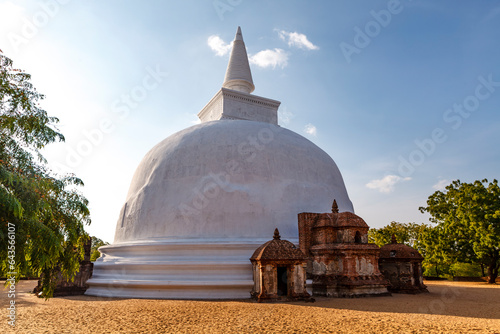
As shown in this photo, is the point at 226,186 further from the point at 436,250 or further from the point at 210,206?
the point at 436,250

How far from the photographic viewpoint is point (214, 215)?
15.5 meters

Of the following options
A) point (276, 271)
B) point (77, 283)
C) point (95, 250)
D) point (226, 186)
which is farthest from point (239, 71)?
point (95, 250)

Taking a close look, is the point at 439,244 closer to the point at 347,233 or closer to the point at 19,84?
the point at 347,233

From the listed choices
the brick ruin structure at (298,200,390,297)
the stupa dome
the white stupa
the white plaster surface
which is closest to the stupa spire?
the white stupa

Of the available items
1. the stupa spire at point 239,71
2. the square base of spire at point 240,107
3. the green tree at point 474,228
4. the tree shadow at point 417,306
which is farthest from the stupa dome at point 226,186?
the green tree at point 474,228

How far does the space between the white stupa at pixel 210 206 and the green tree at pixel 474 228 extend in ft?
41.1

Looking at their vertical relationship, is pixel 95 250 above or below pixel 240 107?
below

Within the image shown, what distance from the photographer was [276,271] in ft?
42.6

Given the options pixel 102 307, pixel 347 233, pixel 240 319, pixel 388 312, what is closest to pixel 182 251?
pixel 102 307

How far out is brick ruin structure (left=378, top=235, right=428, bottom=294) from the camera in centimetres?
1630

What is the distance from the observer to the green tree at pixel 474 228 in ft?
81.1

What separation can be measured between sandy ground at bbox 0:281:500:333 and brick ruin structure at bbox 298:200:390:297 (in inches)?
32.4

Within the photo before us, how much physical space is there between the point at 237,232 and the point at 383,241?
2479cm

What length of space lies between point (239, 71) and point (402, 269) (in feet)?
55.6
